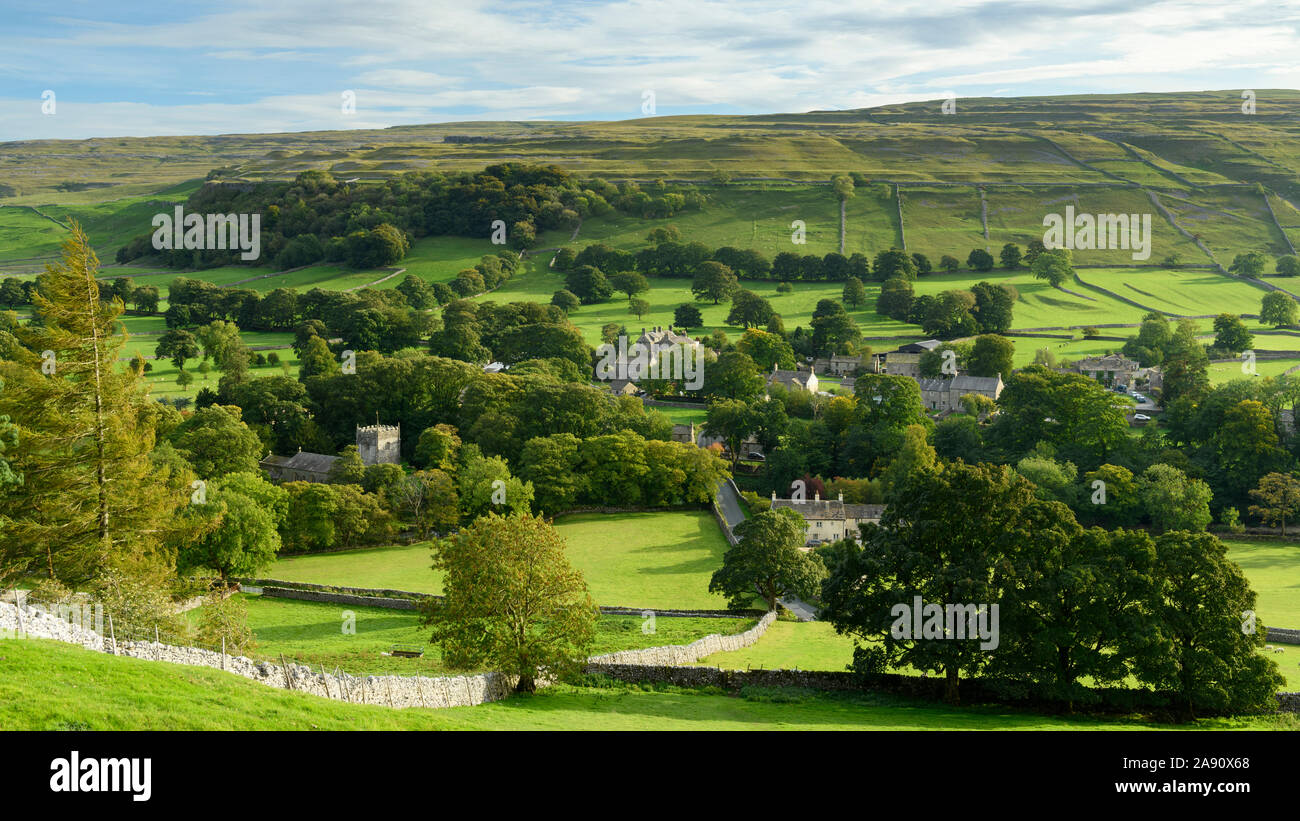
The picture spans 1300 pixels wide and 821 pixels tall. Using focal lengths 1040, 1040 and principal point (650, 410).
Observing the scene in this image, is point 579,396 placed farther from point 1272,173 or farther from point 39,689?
point 1272,173

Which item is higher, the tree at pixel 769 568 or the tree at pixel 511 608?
the tree at pixel 511 608

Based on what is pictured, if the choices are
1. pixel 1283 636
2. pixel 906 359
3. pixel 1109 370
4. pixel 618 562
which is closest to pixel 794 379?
pixel 906 359

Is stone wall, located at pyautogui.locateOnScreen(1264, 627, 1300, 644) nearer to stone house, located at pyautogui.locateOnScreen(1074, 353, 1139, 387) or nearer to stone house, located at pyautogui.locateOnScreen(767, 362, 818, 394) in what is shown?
stone house, located at pyautogui.locateOnScreen(767, 362, 818, 394)

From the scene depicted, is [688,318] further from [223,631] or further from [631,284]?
[223,631]

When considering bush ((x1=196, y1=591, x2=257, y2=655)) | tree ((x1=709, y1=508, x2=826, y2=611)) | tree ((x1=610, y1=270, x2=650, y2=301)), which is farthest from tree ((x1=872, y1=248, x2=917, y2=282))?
bush ((x1=196, y1=591, x2=257, y2=655))

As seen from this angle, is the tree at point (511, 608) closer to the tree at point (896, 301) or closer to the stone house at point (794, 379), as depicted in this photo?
the stone house at point (794, 379)
